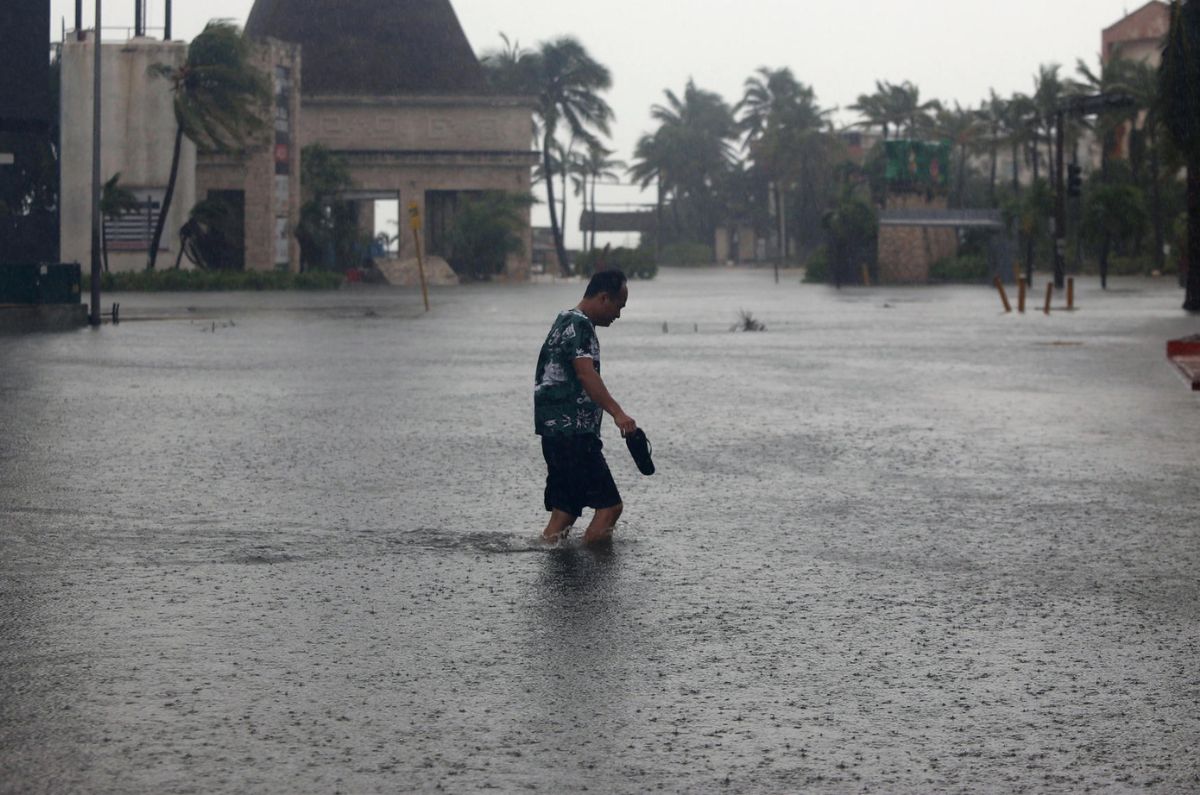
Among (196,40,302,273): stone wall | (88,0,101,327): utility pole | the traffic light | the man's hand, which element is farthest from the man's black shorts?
(196,40,302,273): stone wall

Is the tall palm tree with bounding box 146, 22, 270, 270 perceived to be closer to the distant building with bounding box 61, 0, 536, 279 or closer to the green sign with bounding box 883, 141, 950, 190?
the distant building with bounding box 61, 0, 536, 279

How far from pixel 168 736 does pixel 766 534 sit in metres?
4.83

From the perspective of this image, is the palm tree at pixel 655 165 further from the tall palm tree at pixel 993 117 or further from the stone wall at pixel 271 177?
the stone wall at pixel 271 177

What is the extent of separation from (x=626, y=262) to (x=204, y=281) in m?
35.4

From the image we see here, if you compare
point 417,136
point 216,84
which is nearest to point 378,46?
point 417,136

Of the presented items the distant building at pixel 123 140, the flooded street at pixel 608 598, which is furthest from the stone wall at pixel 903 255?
the flooded street at pixel 608 598

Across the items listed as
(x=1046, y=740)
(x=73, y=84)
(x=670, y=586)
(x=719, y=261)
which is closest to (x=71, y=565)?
(x=670, y=586)

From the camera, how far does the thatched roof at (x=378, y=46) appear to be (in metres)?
87.9

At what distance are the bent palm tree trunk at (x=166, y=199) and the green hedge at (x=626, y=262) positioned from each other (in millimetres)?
28138

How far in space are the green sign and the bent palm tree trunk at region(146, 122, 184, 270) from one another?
33.6m

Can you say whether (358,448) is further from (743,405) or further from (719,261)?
(719,261)

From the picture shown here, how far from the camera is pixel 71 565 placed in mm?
8953

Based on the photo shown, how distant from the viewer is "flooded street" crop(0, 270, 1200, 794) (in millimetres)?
5598

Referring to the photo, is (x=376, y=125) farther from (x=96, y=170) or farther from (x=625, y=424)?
(x=625, y=424)
